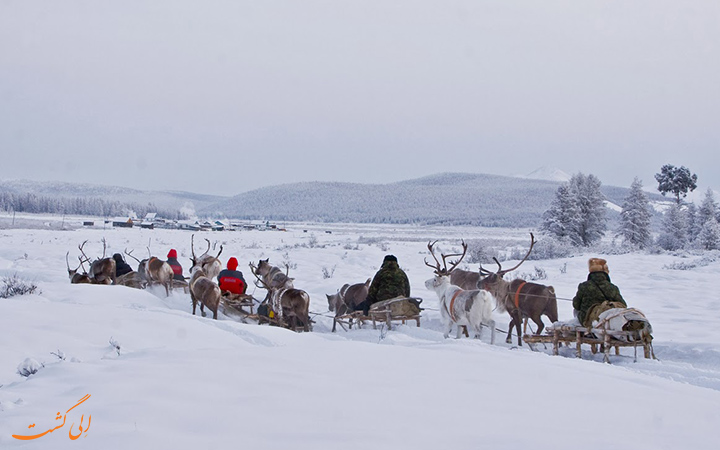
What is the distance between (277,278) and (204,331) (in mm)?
5626

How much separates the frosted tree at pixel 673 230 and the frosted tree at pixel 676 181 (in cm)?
2002

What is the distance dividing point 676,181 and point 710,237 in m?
29.4

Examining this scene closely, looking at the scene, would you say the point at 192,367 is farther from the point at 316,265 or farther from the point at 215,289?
the point at 316,265

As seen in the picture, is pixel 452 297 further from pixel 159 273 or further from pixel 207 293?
pixel 159 273

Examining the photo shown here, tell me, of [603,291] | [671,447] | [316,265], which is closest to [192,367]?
[671,447]

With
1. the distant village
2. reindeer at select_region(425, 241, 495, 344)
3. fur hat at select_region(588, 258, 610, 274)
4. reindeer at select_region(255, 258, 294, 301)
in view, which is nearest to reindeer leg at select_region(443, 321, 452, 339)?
reindeer at select_region(425, 241, 495, 344)

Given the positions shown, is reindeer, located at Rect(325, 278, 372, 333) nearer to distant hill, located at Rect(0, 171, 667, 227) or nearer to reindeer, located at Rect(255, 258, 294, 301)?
reindeer, located at Rect(255, 258, 294, 301)

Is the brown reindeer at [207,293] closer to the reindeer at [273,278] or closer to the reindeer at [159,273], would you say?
the reindeer at [273,278]

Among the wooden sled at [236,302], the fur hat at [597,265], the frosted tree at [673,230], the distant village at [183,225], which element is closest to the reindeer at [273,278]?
the wooden sled at [236,302]

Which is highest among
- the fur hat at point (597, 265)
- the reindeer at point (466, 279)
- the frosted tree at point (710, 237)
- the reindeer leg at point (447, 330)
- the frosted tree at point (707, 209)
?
the frosted tree at point (707, 209)

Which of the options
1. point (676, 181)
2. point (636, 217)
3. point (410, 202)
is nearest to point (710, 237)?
point (636, 217)

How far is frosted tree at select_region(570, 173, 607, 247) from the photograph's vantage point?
39.0 meters

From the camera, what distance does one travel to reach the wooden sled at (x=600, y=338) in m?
8.67

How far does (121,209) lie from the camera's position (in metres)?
139
